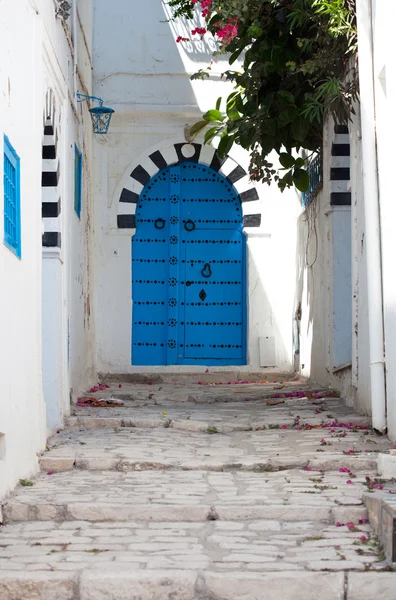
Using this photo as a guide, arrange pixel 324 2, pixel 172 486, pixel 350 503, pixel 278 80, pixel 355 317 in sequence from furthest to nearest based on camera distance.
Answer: pixel 278 80 < pixel 355 317 < pixel 324 2 < pixel 172 486 < pixel 350 503

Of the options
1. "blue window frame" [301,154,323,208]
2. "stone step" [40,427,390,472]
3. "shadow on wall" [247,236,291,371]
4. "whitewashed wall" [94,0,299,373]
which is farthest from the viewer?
"shadow on wall" [247,236,291,371]

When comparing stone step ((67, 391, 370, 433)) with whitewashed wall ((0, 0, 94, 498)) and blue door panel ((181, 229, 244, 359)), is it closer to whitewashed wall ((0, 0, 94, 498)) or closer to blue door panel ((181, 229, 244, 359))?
whitewashed wall ((0, 0, 94, 498))

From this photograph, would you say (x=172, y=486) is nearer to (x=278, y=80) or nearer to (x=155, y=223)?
(x=278, y=80)

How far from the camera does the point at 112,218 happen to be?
1216 cm

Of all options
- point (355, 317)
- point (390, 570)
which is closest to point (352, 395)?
point (355, 317)

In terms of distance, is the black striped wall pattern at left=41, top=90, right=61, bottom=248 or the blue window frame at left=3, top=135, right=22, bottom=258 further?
the black striped wall pattern at left=41, top=90, right=61, bottom=248

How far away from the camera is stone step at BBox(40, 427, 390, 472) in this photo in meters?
5.67

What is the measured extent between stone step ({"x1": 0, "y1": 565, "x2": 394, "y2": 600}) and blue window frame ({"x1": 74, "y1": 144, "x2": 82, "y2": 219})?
21.3 ft

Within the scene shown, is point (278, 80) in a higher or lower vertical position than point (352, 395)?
higher

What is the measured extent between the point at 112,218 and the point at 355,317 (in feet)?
17.0

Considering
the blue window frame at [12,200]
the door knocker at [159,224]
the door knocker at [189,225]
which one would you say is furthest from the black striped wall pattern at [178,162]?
the blue window frame at [12,200]

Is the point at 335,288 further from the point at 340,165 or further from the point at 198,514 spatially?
the point at 198,514

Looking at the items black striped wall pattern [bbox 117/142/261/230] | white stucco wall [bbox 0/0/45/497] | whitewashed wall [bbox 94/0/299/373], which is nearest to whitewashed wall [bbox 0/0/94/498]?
white stucco wall [bbox 0/0/45/497]

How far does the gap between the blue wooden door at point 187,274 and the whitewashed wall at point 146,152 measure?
20cm
